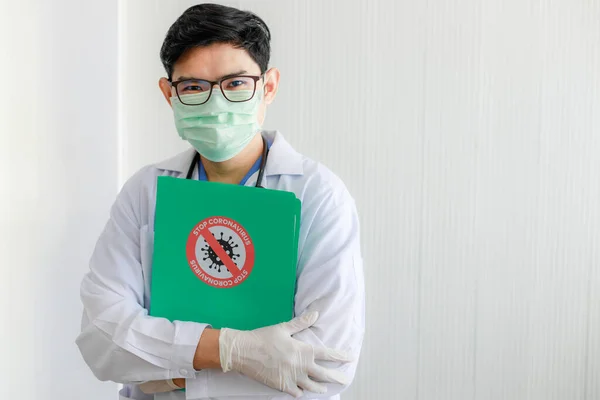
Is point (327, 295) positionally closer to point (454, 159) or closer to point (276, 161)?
point (276, 161)

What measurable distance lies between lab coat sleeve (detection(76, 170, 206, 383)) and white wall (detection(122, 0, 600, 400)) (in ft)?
3.13

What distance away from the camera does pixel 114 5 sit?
7.75 feet

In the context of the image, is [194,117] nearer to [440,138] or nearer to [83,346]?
[83,346]

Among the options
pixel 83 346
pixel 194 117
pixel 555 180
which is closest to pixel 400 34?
pixel 555 180

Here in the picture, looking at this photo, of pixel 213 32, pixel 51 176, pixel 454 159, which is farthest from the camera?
pixel 454 159

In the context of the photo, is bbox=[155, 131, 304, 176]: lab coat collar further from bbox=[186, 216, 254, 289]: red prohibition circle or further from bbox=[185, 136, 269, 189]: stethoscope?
bbox=[186, 216, 254, 289]: red prohibition circle

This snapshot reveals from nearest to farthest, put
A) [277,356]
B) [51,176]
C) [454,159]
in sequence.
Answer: [277,356]
[51,176]
[454,159]

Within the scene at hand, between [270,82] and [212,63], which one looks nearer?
[212,63]

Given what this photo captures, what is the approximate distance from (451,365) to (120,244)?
55.8 inches

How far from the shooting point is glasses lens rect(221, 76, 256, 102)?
1482mm

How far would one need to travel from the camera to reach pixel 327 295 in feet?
4.66

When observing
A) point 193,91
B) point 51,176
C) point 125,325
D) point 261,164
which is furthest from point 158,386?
point 51,176

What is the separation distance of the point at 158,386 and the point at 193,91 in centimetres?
64

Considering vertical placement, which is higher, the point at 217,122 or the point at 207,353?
the point at 217,122
